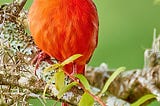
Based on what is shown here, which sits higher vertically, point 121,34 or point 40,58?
point 121,34

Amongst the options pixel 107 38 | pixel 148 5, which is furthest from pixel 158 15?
pixel 107 38

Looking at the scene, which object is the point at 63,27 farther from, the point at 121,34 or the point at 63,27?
the point at 121,34

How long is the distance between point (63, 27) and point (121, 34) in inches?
65.2

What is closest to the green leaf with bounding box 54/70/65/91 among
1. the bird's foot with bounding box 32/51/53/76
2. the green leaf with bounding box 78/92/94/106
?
the green leaf with bounding box 78/92/94/106

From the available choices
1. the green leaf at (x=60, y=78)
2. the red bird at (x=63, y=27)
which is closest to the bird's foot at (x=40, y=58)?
the red bird at (x=63, y=27)

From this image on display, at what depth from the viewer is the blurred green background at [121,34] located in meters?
3.06

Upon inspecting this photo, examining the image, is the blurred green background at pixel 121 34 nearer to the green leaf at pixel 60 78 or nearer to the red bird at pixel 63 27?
the red bird at pixel 63 27

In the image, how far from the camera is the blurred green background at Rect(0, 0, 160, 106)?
10.0ft

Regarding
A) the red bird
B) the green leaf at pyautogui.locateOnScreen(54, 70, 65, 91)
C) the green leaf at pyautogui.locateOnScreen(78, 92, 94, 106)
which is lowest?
the green leaf at pyautogui.locateOnScreen(78, 92, 94, 106)

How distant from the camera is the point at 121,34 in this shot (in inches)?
123

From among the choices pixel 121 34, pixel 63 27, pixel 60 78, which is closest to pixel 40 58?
pixel 63 27

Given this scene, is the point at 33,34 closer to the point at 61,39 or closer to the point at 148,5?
the point at 61,39

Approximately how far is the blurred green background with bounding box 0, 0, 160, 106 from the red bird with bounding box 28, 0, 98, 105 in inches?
58.2

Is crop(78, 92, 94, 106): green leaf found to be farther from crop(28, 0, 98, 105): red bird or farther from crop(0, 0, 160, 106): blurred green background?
crop(0, 0, 160, 106): blurred green background
